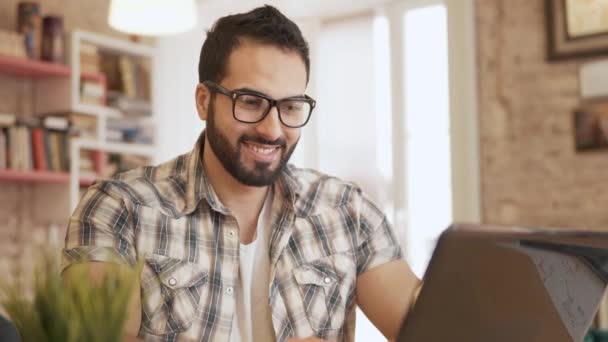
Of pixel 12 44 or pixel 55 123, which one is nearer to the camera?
pixel 12 44

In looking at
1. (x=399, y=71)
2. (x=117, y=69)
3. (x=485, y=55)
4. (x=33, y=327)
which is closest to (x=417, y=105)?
(x=399, y=71)

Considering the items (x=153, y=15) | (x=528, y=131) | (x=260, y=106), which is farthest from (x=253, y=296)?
(x=528, y=131)

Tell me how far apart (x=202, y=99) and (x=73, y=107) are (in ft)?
10.1

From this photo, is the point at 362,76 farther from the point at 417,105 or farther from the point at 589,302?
the point at 589,302

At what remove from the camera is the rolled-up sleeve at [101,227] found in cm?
139

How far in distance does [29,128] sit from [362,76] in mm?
2395

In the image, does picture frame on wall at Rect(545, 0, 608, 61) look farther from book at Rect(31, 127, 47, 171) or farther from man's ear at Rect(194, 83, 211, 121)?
man's ear at Rect(194, 83, 211, 121)

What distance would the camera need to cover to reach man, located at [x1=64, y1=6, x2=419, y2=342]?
4.88ft

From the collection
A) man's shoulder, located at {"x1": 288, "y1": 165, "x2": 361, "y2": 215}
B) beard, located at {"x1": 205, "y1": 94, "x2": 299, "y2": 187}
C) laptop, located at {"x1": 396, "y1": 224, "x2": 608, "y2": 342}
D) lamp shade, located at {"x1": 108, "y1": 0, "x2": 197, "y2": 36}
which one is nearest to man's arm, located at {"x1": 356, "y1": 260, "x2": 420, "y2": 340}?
man's shoulder, located at {"x1": 288, "y1": 165, "x2": 361, "y2": 215}

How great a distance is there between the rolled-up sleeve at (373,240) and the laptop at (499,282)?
721mm

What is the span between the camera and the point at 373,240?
167 cm

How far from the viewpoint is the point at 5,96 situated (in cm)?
457

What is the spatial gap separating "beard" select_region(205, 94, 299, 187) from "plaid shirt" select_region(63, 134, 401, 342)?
0.06 metres

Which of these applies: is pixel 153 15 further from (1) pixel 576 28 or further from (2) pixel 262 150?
(1) pixel 576 28
